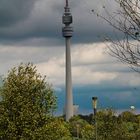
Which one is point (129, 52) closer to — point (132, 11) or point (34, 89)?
point (132, 11)

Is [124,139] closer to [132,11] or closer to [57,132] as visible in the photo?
[57,132]

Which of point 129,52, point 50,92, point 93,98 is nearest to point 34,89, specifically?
point 50,92

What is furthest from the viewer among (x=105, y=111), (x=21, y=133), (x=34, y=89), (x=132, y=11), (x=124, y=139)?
(x=105, y=111)

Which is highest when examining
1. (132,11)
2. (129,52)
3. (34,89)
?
(34,89)

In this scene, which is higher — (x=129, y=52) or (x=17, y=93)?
(x=17, y=93)

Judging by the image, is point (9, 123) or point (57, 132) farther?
point (57, 132)

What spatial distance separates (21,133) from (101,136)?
32200 mm

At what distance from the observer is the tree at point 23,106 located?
54.8m

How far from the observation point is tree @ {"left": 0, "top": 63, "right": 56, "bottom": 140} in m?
54.8

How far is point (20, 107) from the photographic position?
56.7 meters

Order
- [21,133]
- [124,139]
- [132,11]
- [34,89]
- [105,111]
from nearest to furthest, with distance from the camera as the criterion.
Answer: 1. [132,11]
2. [21,133]
3. [34,89]
4. [124,139]
5. [105,111]

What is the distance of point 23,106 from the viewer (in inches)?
2208

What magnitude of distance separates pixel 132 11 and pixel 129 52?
3.51 feet

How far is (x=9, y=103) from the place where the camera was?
5731 cm
